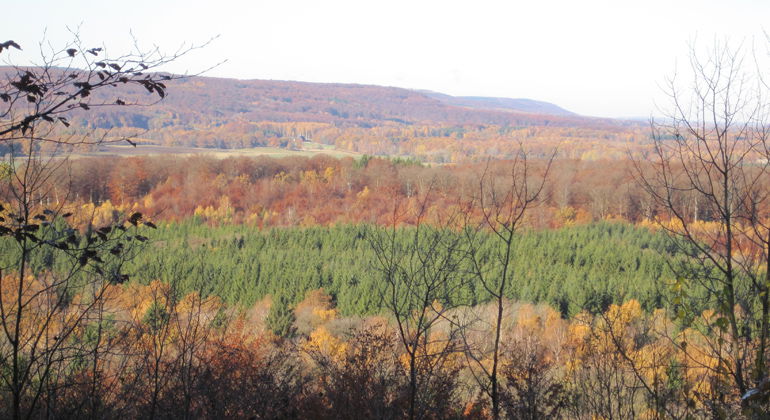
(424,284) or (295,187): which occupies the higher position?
(424,284)

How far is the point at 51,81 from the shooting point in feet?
10.9

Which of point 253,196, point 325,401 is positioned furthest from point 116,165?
point 325,401

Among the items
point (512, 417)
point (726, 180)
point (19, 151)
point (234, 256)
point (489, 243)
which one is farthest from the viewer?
point (234, 256)

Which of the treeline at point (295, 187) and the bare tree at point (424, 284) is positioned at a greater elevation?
the bare tree at point (424, 284)

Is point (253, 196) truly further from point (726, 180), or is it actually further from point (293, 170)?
point (726, 180)

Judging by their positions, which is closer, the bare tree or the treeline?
the bare tree

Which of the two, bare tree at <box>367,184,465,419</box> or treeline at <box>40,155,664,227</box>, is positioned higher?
bare tree at <box>367,184,465,419</box>

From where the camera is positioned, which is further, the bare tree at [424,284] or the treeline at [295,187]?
the treeline at [295,187]

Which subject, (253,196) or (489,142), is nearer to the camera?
(253,196)

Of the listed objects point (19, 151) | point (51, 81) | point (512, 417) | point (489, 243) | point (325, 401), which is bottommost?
point (489, 243)

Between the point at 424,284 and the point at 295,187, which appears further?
the point at 295,187

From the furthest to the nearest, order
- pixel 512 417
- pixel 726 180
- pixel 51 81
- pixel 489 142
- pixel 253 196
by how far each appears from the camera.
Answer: pixel 489 142 → pixel 253 196 → pixel 512 417 → pixel 726 180 → pixel 51 81

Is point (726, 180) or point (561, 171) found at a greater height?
point (726, 180)

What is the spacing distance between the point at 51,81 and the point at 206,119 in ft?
386
